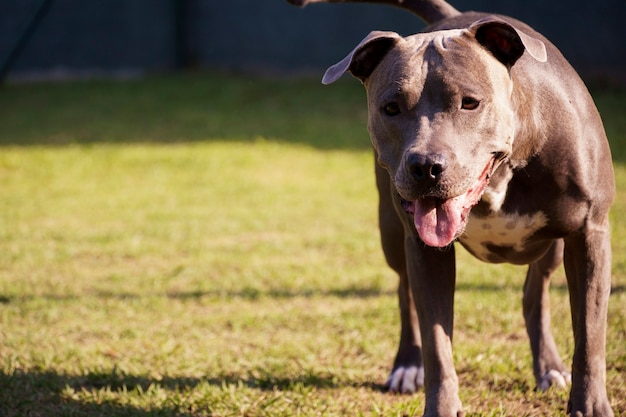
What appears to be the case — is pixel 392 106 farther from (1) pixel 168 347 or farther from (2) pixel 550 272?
(1) pixel 168 347

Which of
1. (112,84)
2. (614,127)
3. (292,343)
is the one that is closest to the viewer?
(292,343)

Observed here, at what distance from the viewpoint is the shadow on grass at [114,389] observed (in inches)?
153

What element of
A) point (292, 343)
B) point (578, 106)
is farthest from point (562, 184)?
point (292, 343)

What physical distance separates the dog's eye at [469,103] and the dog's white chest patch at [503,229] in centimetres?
52

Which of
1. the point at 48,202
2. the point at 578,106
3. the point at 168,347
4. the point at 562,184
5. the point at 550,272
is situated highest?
the point at 578,106

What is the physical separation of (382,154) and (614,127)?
8825 millimetres

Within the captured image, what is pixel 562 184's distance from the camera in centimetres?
334

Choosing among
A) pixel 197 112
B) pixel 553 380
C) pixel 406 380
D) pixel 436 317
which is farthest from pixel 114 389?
pixel 197 112

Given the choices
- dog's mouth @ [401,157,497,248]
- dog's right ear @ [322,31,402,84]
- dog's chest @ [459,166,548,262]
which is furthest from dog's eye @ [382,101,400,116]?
dog's chest @ [459,166,548,262]

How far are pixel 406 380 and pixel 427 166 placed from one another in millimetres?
1551

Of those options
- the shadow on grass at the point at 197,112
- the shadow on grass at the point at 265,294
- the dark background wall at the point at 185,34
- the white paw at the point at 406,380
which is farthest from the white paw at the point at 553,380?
the dark background wall at the point at 185,34

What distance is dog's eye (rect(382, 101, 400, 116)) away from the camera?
10.4ft

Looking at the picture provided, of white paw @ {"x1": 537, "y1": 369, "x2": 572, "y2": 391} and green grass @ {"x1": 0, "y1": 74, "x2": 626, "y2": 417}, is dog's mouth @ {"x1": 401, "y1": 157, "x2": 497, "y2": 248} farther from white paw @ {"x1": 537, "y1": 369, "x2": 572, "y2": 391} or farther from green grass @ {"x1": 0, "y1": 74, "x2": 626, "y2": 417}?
white paw @ {"x1": 537, "y1": 369, "x2": 572, "y2": 391}

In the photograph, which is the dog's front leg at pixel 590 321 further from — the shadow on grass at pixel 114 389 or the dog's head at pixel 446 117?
the shadow on grass at pixel 114 389
